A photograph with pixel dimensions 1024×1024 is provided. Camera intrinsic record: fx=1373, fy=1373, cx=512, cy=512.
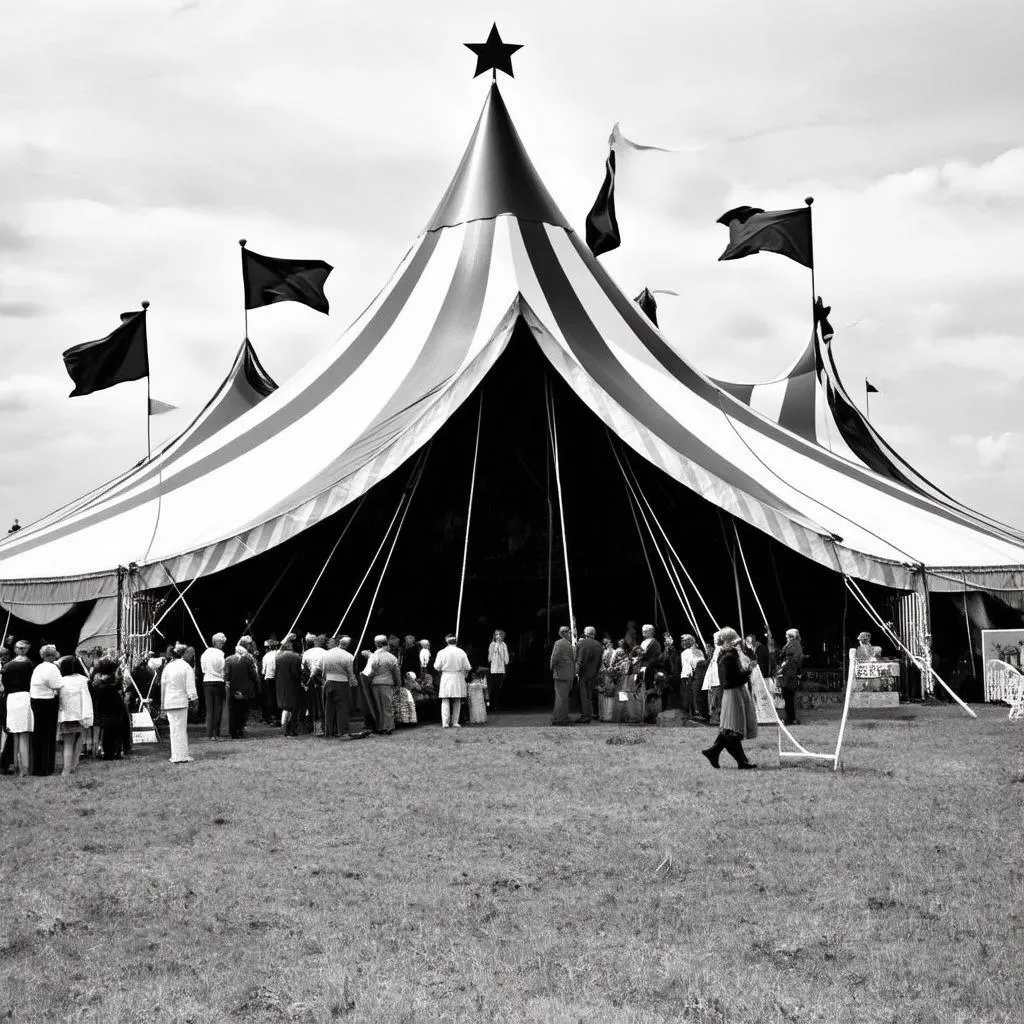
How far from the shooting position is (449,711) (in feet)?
42.8

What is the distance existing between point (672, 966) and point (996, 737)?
22.4ft

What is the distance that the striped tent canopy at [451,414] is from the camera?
13688 mm

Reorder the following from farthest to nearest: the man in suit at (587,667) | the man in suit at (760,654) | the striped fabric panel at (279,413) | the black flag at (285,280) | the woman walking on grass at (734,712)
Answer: the black flag at (285,280) → the striped fabric panel at (279,413) → the man in suit at (587,667) → the man in suit at (760,654) → the woman walking on grass at (734,712)

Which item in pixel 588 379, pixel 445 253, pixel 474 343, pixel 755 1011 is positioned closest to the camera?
pixel 755 1011

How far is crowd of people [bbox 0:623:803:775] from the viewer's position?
10328 mm

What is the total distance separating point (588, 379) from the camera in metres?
14.2

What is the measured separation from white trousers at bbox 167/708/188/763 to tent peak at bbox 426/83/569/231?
9.13 metres

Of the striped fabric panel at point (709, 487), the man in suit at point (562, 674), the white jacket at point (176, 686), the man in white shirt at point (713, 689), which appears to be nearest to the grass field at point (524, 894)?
the white jacket at point (176, 686)

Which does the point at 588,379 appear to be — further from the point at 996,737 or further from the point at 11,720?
the point at 11,720

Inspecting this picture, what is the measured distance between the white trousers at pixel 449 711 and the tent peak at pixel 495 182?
7.23 meters

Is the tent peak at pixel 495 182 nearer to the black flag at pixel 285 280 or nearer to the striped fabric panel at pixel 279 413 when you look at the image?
the striped fabric panel at pixel 279 413

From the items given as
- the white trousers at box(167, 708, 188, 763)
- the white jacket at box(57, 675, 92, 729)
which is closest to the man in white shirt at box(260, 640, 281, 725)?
the white trousers at box(167, 708, 188, 763)

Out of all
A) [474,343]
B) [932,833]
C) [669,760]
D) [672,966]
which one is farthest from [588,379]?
[672,966]

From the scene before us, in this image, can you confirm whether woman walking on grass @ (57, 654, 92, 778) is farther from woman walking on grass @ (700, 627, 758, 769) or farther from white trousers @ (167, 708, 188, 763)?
woman walking on grass @ (700, 627, 758, 769)
